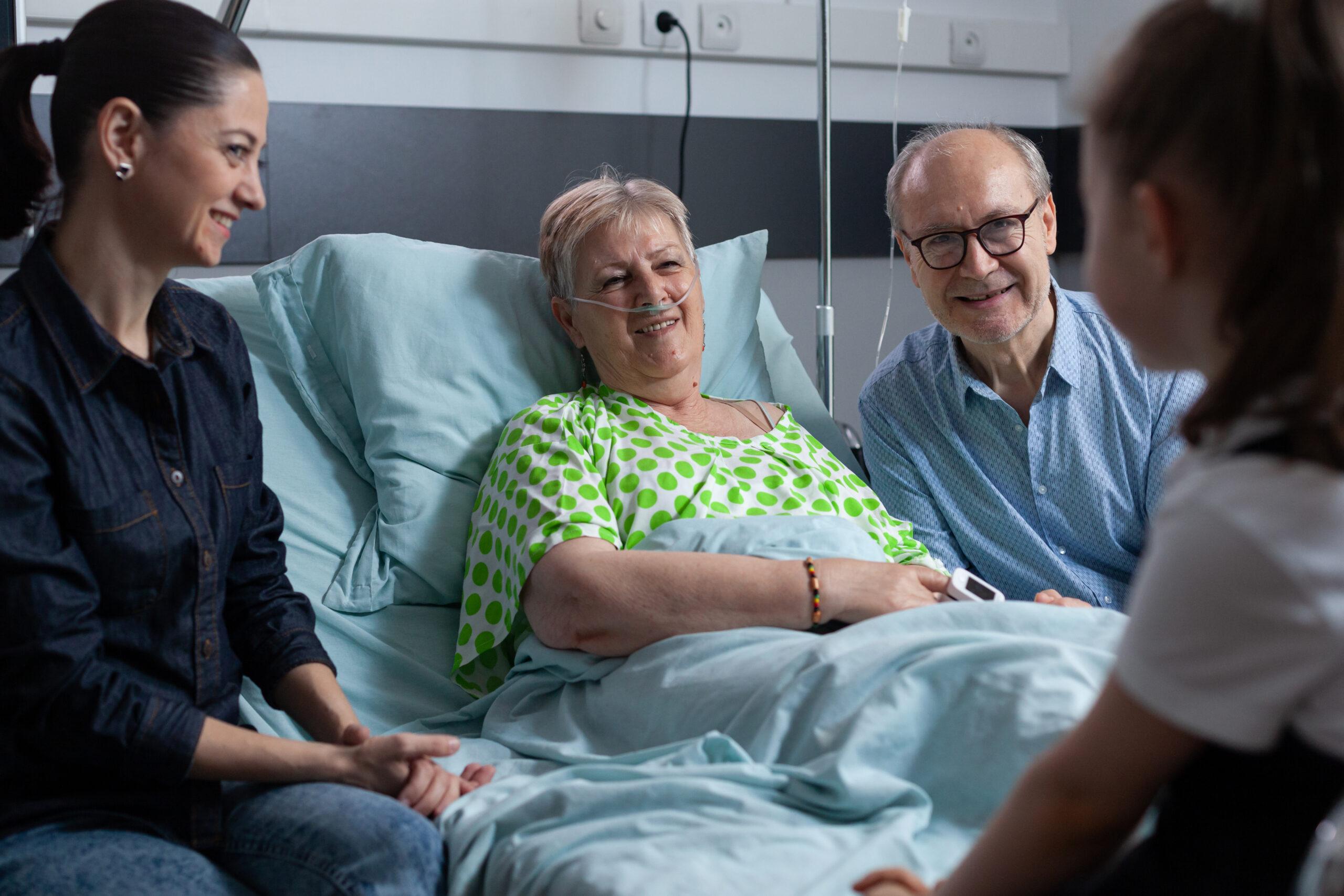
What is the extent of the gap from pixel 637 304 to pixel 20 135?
88cm

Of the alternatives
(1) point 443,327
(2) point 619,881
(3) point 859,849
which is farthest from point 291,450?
(3) point 859,849

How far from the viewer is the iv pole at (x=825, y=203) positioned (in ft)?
7.48

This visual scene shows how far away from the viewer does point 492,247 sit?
2.67m

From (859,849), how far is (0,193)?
1.02 m

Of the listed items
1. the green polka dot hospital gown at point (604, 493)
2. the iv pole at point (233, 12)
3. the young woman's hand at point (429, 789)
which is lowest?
the young woman's hand at point (429, 789)

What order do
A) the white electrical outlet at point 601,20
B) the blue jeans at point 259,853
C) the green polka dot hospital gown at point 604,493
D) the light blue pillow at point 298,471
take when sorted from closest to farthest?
the blue jeans at point 259,853 → the green polka dot hospital gown at point 604,493 → the light blue pillow at point 298,471 → the white electrical outlet at point 601,20

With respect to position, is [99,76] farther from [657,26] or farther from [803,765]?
[657,26]

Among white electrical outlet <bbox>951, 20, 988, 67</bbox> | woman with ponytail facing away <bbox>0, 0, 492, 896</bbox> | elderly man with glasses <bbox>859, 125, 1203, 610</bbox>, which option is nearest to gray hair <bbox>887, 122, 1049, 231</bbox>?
elderly man with glasses <bbox>859, 125, 1203, 610</bbox>

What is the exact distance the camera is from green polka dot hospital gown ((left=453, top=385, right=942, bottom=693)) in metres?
1.55

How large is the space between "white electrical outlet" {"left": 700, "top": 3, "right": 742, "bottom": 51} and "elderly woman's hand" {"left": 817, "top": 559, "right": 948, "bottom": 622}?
1.70 meters

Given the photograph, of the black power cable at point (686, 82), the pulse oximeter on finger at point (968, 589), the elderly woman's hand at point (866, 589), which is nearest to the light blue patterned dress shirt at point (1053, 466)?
the pulse oximeter on finger at point (968, 589)

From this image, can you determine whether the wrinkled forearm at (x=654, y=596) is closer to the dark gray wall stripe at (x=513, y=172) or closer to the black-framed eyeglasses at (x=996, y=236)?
the black-framed eyeglasses at (x=996, y=236)

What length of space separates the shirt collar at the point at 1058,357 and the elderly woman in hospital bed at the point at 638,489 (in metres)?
0.24

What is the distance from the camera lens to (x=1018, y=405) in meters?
1.88
